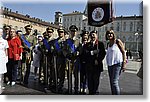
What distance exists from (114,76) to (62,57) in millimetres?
790

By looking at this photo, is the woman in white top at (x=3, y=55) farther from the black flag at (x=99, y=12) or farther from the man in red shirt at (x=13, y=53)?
the black flag at (x=99, y=12)

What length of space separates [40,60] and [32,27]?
0.51 metres

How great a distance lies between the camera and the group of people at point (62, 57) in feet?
13.0

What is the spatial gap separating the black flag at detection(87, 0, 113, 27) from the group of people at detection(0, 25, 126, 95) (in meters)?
0.18

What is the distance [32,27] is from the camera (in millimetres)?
4336

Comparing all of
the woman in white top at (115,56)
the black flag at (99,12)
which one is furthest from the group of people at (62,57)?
the black flag at (99,12)

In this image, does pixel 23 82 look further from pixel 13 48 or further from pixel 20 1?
pixel 20 1

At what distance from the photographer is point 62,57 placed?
4.20 metres

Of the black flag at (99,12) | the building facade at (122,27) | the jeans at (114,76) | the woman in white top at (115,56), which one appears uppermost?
the black flag at (99,12)

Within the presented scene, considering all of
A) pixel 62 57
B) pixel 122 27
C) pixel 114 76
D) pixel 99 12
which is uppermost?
pixel 99 12

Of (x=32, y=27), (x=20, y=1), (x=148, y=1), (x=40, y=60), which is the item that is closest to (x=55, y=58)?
(x=40, y=60)

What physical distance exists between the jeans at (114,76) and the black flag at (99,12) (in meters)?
0.62

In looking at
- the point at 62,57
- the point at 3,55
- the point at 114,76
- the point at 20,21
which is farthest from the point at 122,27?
the point at 3,55

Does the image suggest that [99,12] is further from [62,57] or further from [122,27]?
[62,57]
